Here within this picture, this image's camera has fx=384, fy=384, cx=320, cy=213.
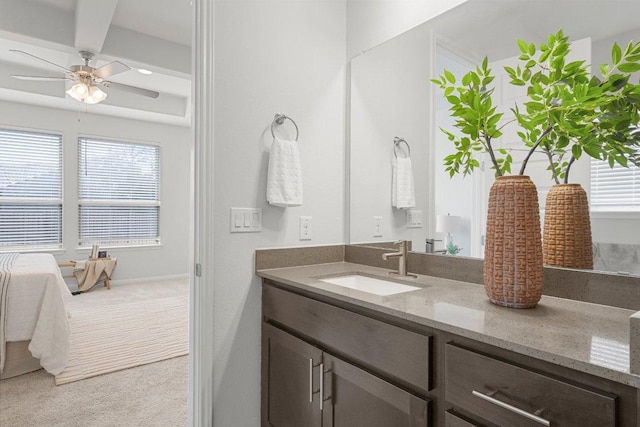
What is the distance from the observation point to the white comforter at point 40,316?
257 centimetres

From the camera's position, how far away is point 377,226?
76.5 inches

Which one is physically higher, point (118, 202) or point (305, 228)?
point (118, 202)

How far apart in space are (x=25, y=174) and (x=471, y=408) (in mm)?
5997

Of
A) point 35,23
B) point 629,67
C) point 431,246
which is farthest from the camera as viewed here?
Answer: point 35,23

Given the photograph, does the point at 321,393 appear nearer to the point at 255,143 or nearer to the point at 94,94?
the point at 255,143

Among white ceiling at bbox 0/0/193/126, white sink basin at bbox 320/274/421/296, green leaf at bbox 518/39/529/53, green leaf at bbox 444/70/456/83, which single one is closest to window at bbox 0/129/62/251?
white ceiling at bbox 0/0/193/126

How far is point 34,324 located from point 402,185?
2635mm

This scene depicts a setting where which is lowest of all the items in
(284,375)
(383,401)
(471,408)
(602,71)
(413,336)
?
(284,375)

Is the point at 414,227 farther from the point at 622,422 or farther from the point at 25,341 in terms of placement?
the point at 25,341

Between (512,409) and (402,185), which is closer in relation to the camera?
(512,409)

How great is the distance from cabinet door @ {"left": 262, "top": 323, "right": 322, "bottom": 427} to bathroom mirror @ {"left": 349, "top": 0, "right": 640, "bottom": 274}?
0.67 m

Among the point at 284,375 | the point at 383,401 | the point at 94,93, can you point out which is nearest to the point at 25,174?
the point at 94,93

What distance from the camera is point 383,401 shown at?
3.70 ft

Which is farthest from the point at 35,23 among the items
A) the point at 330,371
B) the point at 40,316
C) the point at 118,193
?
the point at 330,371
